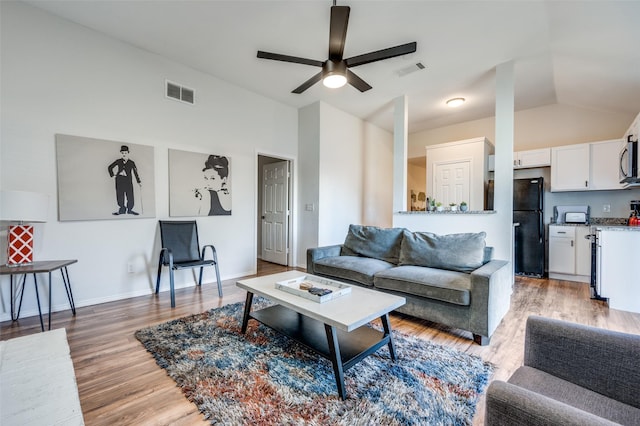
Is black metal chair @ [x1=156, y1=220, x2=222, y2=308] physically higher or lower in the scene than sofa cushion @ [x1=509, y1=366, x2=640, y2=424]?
higher

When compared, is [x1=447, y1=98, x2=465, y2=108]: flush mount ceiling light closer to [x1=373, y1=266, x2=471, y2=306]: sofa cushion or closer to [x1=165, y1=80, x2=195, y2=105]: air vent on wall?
[x1=373, y1=266, x2=471, y2=306]: sofa cushion

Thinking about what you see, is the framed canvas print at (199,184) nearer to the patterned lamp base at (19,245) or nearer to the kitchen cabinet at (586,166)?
the patterned lamp base at (19,245)

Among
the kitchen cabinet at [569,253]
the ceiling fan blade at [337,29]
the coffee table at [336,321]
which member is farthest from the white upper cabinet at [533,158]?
the coffee table at [336,321]

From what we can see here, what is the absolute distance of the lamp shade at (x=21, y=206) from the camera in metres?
2.28

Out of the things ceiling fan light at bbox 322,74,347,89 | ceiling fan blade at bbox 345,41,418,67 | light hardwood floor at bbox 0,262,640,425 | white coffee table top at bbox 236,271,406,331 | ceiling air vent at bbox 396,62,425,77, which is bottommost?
light hardwood floor at bbox 0,262,640,425

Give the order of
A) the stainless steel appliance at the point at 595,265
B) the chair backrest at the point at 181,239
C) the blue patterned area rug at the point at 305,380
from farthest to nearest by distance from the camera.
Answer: the chair backrest at the point at 181,239 < the stainless steel appliance at the point at 595,265 < the blue patterned area rug at the point at 305,380

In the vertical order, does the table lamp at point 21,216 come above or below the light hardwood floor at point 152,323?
above

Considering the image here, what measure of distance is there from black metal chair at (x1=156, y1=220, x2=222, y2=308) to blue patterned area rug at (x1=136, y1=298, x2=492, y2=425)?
1080mm

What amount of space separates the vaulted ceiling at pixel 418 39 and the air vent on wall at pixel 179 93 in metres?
0.33

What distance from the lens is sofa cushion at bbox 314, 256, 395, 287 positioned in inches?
113

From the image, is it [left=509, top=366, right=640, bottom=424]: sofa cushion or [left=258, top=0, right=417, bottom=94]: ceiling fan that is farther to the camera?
[left=258, top=0, right=417, bottom=94]: ceiling fan

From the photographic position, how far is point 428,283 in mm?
2416

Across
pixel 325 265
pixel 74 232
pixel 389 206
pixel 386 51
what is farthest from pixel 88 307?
pixel 389 206

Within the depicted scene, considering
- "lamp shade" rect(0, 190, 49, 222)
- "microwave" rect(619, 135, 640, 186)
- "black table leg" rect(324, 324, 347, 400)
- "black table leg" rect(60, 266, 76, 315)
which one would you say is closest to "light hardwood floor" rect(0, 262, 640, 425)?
A: "black table leg" rect(60, 266, 76, 315)
